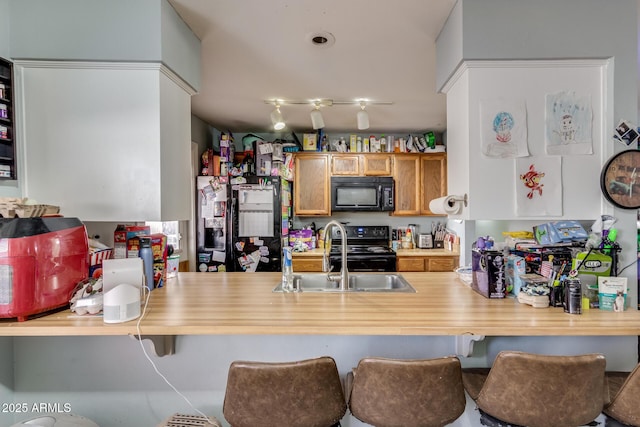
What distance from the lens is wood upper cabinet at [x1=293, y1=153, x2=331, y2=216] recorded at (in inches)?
160

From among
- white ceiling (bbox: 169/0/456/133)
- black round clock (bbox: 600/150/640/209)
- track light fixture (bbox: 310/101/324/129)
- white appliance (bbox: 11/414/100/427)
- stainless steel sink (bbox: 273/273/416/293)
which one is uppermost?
white ceiling (bbox: 169/0/456/133)

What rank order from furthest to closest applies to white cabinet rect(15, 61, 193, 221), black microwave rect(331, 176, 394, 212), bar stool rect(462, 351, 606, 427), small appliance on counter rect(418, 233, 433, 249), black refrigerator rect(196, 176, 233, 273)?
small appliance on counter rect(418, 233, 433, 249), black microwave rect(331, 176, 394, 212), black refrigerator rect(196, 176, 233, 273), white cabinet rect(15, 61, 193, 221), bar stool rect(462, 351, 606, 427)

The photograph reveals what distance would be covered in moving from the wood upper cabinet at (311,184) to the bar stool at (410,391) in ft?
9.98

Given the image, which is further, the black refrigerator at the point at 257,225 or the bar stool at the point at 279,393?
the black refrigerator at the point at 257,225

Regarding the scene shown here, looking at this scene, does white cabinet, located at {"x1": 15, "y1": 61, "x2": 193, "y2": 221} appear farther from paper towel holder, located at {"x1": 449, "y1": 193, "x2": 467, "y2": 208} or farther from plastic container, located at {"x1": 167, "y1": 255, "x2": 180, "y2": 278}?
paper towel holder, located at {"x1": 449, "y1": 193, "x2": 467, "y2": 208}

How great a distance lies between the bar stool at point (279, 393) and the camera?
1.06 m

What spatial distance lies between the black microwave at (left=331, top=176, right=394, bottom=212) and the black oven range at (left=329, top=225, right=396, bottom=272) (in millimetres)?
336

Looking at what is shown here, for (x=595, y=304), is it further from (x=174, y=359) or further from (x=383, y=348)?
(x=174, y=359)

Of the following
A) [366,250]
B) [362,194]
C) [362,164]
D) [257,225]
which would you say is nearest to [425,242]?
[366,250]

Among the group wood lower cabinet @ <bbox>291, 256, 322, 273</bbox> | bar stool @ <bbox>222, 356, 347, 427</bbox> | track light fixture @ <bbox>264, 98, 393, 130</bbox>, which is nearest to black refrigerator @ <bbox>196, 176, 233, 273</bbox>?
wood lower cabinet @ <bbox>291, 256, 322, 273</bbox>

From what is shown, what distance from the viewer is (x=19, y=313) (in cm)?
120

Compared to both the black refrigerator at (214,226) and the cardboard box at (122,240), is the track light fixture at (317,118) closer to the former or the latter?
the black refrigerator at (214,226)

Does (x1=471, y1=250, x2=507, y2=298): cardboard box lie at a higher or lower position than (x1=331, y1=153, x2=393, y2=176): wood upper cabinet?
lower

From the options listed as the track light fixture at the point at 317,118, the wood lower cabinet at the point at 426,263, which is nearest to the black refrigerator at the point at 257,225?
the track light fixture at the point at 317,118
